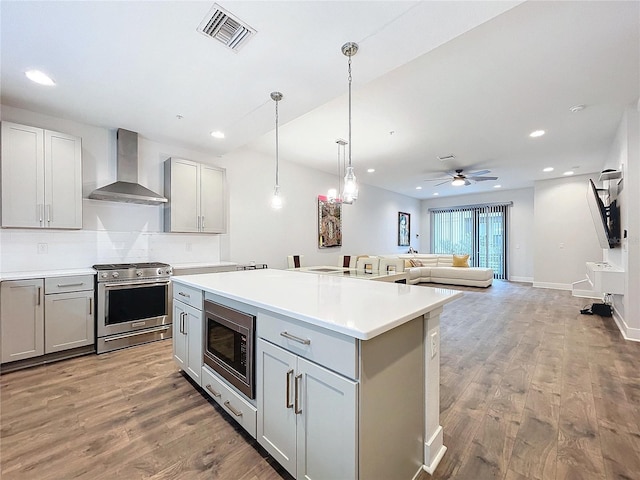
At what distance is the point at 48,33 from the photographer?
1860 millimetres

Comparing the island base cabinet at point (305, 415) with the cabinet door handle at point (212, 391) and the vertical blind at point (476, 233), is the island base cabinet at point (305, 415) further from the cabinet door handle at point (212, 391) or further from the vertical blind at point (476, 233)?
the vertical blind at point (476, 233)

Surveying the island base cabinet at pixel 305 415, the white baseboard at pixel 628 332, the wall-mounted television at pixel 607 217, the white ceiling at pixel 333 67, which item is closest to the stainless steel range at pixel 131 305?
the white ceiling at pixel 333 67

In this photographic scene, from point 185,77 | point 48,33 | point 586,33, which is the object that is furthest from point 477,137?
point 48,33

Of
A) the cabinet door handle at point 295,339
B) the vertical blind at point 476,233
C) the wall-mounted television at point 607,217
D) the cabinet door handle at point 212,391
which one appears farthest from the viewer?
the vertical blind at point 476,233

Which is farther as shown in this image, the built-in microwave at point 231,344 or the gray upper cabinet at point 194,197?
the gray upper cabinet at point 194,197

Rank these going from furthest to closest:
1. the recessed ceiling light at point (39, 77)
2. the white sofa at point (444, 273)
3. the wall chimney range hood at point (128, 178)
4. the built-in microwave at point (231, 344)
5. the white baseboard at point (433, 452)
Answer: the white sofa at point (444, 273)
the wall chimney range hood at point (128, 178)
the recessed ceiling light at point (39, 77)
the built-in microwave at point (231, 344)
the white baseboard at point (433, 452)

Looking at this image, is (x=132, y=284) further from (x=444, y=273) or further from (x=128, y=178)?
(x=444, y=273)

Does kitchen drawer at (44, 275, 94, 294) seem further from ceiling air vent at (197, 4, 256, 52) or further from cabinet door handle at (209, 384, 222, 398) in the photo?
ceiling air vent at (197, 4, 256, 52)

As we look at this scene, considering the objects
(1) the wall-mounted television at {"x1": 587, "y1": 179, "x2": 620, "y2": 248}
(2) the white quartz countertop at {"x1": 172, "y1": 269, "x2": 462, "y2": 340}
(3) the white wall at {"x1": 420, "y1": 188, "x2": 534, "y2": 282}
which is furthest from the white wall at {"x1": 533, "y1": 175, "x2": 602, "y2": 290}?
(2) the white quartz countertop at {"x1": 172, "y1": 269, "x2": 462, "y2": 340}

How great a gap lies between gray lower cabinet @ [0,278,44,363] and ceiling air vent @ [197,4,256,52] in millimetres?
A: 2821

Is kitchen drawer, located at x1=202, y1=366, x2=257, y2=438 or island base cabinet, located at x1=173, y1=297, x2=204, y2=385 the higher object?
island base cabinet, located at x1=173, y1=297, x2=204, y2=385

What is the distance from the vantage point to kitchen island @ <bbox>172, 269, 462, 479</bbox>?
1.11 metres

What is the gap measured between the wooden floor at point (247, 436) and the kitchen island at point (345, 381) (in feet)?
0.81

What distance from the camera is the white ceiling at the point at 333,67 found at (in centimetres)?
172
